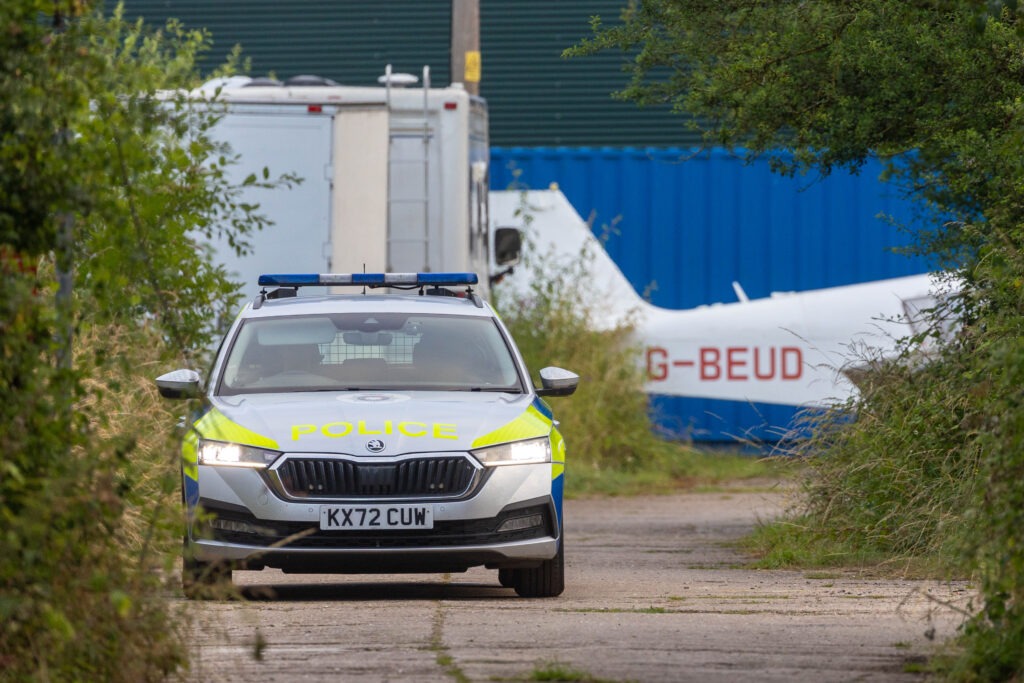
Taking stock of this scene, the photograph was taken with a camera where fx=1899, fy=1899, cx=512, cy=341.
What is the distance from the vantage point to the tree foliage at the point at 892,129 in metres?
10.2

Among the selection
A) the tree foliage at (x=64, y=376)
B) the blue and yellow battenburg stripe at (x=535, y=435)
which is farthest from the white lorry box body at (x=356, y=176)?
the tree foliage at (x=64, y=376)

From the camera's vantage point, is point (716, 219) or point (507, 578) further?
point (716, 219)

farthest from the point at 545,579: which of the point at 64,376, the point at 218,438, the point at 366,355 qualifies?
the point at 64,376

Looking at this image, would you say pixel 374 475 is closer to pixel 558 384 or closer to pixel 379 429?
pixel 379 429

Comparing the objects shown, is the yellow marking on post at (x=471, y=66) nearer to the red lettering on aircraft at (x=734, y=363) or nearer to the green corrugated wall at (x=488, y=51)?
the red lettering on aircraft at (x=734, y=363)

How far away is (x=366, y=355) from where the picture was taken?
33.0ft

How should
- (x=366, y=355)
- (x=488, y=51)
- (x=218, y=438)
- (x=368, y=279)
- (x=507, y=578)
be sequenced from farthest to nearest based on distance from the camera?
(x=488, y=51) → (x=368, y=279) → (x=366, y=355) → (x=507, y=578) → (x=218, y=438)

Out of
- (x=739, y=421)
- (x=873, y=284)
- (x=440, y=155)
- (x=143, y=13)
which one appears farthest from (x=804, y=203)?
(x=143, y=13)

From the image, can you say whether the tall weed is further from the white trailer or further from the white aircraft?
the white aircraft

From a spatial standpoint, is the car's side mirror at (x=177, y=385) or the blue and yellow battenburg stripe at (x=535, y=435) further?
the car's side mirror at (x=177, y=385)

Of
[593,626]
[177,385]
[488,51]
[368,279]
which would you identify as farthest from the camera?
[488,51]

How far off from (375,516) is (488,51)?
66.2ft

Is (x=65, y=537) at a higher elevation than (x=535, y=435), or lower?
higher

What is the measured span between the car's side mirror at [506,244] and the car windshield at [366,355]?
7418 mm
